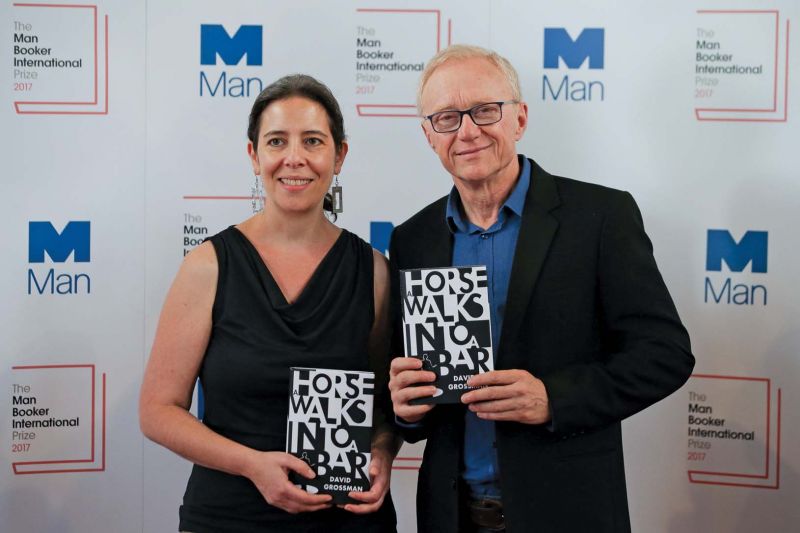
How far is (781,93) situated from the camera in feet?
9.12

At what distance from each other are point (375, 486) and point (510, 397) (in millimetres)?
430

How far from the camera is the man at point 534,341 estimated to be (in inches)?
65.7

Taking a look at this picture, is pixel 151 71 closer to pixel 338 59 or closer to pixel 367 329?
pixel 338 59

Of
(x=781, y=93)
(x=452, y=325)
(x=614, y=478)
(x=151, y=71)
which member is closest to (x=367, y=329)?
(x=452, y=325)

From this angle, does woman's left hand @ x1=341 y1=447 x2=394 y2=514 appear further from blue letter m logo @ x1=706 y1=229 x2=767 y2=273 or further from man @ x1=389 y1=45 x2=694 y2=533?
blue letter m logo @ x1=706 y1=229 x2=767 y2=273

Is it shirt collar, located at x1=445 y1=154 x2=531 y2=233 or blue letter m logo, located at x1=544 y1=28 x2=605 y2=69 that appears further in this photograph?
blue letter m logo, located at x1=544 y1=28 x2=605 y2=69

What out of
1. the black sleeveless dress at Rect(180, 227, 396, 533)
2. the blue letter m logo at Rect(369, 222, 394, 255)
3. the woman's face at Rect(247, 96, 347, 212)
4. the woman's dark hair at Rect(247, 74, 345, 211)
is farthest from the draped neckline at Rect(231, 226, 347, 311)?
the blue letter m logo at Rect(369, 222, 394, 255)

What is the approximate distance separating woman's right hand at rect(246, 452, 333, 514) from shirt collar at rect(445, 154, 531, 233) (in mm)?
657

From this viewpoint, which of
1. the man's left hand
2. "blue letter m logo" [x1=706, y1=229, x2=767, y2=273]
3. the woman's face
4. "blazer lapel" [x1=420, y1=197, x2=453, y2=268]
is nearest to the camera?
the man's left hand

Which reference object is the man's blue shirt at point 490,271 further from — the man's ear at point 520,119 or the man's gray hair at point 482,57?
the man's gray hair at point 482,57

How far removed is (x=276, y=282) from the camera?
1.97m

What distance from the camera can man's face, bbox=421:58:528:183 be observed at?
5.98 ft

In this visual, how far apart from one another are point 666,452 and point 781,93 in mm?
1342

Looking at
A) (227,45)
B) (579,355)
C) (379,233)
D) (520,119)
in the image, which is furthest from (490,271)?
(227,45)
